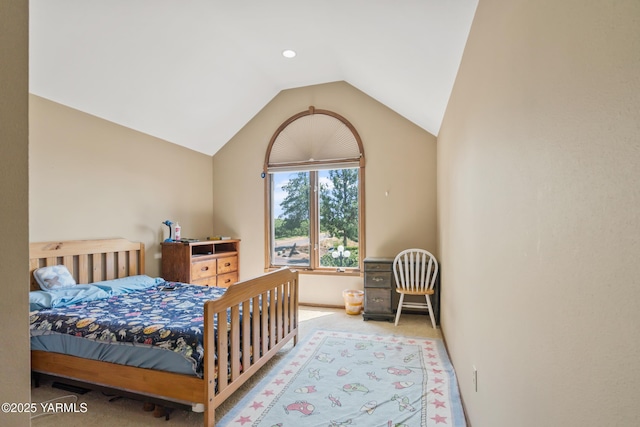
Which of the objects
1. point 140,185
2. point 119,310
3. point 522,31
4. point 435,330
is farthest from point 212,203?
point 522,31

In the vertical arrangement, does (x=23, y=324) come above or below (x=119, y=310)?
above

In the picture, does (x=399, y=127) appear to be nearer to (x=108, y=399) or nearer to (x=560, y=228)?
(x=560, y=228)

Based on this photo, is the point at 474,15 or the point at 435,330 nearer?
the point at 474,15

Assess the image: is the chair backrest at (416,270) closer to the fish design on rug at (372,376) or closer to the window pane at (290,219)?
the fish design on rug at (372,376)

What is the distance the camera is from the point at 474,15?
1.67m

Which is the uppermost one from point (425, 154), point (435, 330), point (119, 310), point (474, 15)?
point (474, 15)

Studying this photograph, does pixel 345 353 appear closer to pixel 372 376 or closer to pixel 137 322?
pixel 372 376

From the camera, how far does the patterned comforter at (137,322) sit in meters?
1.88

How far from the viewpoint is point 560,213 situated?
28.1 inches

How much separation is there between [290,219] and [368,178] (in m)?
Answer: 1.34

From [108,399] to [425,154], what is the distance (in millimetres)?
4019

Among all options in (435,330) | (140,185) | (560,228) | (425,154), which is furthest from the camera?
(425,154)

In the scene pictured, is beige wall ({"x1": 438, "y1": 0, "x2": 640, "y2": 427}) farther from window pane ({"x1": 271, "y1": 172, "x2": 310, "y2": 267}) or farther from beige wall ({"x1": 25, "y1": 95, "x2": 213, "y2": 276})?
beige wall ({"x1": 25, "y1": 95, "x2": 213, "y2": 276})

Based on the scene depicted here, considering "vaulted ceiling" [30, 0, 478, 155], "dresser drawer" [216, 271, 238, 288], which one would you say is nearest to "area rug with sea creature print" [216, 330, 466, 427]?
"dresser drawer" [216, 271, 238, 288]
